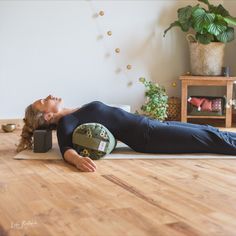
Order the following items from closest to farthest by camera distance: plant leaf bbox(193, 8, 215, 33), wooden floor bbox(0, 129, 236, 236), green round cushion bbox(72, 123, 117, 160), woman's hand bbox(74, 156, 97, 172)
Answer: wooden floor bbox(0, 129, 236, 236), woman's hand bbox(74, 156, 97, 172), green round cushion bbox(72, 123, 117, 160), plant leaf bbox(193, 8, 215, 33)

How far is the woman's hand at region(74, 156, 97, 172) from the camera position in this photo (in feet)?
7.98

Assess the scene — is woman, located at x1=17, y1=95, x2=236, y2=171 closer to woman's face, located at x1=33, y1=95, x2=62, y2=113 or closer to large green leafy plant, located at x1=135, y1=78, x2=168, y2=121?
woman's face, located at x1=33, y1=95, x2=62, y2=113

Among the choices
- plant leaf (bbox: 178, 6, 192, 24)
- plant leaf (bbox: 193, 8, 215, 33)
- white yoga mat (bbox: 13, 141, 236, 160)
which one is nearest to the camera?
white yoga mat (bbox: 13, 141, 236, 160)

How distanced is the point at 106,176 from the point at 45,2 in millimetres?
2301

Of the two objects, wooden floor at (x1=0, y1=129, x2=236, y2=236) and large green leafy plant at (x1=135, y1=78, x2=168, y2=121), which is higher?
large green leafy plant at (x1=135, y1=78, x2=168, y2=121)

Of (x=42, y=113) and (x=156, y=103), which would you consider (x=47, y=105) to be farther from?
(x=156, y=103)

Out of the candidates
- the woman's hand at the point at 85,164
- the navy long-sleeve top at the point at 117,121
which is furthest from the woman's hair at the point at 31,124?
the woman's hand at the point at 85,164

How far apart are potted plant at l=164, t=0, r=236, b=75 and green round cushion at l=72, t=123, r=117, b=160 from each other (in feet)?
5.94

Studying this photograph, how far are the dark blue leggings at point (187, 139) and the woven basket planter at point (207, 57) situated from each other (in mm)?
1525

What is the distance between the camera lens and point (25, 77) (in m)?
4.09

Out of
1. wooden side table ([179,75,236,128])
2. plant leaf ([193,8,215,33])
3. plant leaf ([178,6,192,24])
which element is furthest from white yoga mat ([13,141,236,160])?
plant leaf ([178,6,192,24])

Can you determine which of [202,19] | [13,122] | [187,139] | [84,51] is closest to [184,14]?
[202,19]

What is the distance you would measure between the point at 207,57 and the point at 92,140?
2.00 m

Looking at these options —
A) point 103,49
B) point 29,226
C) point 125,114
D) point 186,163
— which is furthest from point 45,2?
point 29,226
